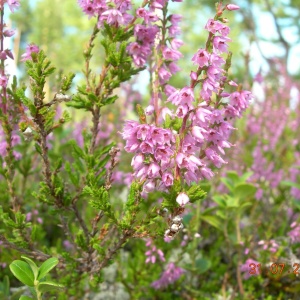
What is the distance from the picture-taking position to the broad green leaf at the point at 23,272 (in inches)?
67.0

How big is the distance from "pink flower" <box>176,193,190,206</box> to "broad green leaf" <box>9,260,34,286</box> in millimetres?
716

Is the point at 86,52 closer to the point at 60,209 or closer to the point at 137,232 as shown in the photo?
the point at 60,209

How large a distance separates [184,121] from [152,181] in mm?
301

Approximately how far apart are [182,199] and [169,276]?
57.0 inches

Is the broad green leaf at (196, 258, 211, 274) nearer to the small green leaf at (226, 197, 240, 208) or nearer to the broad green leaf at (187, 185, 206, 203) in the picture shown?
the small green leaf at (226, 197, 240, 208)

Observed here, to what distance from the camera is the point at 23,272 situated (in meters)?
1.74

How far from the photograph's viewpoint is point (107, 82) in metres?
2.23

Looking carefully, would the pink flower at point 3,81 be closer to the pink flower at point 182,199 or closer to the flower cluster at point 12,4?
the flower cluster at point 12,4

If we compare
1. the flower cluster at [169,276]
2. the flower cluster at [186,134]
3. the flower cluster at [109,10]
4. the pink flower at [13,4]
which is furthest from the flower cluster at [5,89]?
the flower cluster at [169,276]

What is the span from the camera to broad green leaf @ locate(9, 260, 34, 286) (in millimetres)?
1702

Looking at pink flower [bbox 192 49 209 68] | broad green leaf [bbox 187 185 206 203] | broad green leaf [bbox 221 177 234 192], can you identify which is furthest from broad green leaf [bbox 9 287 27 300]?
pink flower [bbox 192 49 209 68]

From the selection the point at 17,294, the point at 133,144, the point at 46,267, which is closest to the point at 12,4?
the point at 133,144

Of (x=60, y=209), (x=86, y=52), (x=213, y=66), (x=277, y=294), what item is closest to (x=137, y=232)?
(x=60, y=209)

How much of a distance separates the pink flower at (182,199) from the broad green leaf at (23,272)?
716 millimetres
